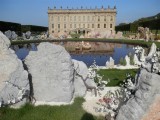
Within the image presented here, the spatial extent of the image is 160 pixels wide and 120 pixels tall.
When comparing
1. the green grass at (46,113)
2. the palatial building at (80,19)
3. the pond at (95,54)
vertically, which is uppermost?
the palatial building at (80,19)

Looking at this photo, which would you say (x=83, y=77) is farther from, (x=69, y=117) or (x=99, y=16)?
(x=99, y=16)

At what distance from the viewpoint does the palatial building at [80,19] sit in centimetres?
7531

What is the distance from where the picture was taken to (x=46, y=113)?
19.2 ft

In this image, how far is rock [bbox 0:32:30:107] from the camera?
6.01 meters

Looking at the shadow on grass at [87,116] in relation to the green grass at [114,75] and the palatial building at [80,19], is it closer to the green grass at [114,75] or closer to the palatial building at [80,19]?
the green grass at [114,75]

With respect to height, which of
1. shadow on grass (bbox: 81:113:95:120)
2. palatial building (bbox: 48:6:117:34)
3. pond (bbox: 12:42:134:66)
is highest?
palatial building (bbox: 48:6:117:34)

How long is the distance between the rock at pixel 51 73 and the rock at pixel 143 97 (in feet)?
7.21

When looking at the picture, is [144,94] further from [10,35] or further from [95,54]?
[10,35]

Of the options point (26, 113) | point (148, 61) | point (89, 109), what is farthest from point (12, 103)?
point (148, 61)

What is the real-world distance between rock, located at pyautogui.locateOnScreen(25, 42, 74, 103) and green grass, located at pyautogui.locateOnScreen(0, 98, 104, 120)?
55 centimetres

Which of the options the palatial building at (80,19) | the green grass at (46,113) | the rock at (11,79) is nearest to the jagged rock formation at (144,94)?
the green grass at (46,113)

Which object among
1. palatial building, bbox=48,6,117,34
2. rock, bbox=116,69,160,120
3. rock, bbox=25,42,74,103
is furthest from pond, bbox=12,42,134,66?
palatial building, bbox=48,6,117,34

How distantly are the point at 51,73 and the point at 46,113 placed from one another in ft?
4.16

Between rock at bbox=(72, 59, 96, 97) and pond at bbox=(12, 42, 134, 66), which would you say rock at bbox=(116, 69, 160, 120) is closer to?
rock at bbox=(72, 59, 96, 97)
